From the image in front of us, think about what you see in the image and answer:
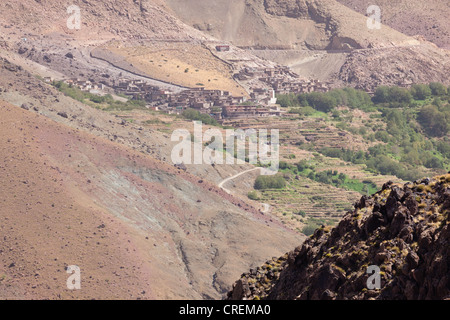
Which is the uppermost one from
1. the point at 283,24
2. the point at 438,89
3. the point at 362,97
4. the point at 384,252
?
the point at 384,252

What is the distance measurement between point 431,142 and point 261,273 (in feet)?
286

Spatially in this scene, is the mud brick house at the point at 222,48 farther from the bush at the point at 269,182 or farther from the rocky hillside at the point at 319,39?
the bush at the point at 269,182

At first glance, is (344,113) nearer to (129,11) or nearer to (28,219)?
(129,11)

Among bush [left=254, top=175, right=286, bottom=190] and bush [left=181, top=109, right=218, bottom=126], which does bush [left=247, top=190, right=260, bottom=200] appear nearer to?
bush [left=254, top=175, right=286, bottom=190]

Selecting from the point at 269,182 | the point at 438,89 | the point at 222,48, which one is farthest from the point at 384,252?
the point at 222,48

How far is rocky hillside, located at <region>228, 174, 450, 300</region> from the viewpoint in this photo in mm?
20236

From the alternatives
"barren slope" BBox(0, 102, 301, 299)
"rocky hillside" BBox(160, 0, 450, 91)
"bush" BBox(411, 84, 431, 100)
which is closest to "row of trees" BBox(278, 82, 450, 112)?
"bush" BBox(411, 84, 431, 100)

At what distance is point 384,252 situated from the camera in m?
21.7

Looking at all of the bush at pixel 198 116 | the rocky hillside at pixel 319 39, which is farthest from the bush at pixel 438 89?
the bush at pixel 198 116

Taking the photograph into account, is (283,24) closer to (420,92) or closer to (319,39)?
(319,39)

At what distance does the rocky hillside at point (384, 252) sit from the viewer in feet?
66.4

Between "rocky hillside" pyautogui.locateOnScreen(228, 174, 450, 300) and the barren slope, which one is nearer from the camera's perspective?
"rocky hillside" pyautogui.locateOnScreen(228, 174, 450, 300)

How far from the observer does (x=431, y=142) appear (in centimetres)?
11188

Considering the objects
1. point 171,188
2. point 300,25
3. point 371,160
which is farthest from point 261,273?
point 300,25
